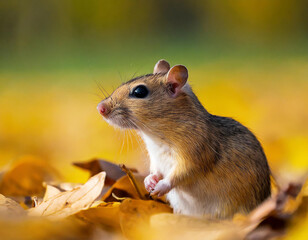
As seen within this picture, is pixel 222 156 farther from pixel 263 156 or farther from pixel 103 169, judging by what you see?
pixel 103 169

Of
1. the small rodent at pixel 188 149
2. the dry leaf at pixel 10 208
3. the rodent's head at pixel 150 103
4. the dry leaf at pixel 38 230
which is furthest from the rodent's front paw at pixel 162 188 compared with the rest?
the dry leaf at pixel 10 208

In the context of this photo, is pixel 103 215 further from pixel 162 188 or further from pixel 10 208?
pixel 10 208

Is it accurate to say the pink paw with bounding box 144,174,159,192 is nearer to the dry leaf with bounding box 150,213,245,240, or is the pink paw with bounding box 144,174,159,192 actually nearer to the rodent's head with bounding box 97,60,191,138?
the rodent's head with bounding box 97,60,191,138

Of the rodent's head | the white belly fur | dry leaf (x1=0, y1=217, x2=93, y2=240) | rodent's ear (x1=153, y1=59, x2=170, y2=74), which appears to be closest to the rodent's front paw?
the white belly fur

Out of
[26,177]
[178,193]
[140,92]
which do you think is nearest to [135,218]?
[178,193]

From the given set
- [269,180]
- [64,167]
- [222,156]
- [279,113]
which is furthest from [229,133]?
[279,113]

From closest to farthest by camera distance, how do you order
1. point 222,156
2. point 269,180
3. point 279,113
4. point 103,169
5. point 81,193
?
point 81,193, point 222,156, point 269,180, point 103,169, point 279,113
